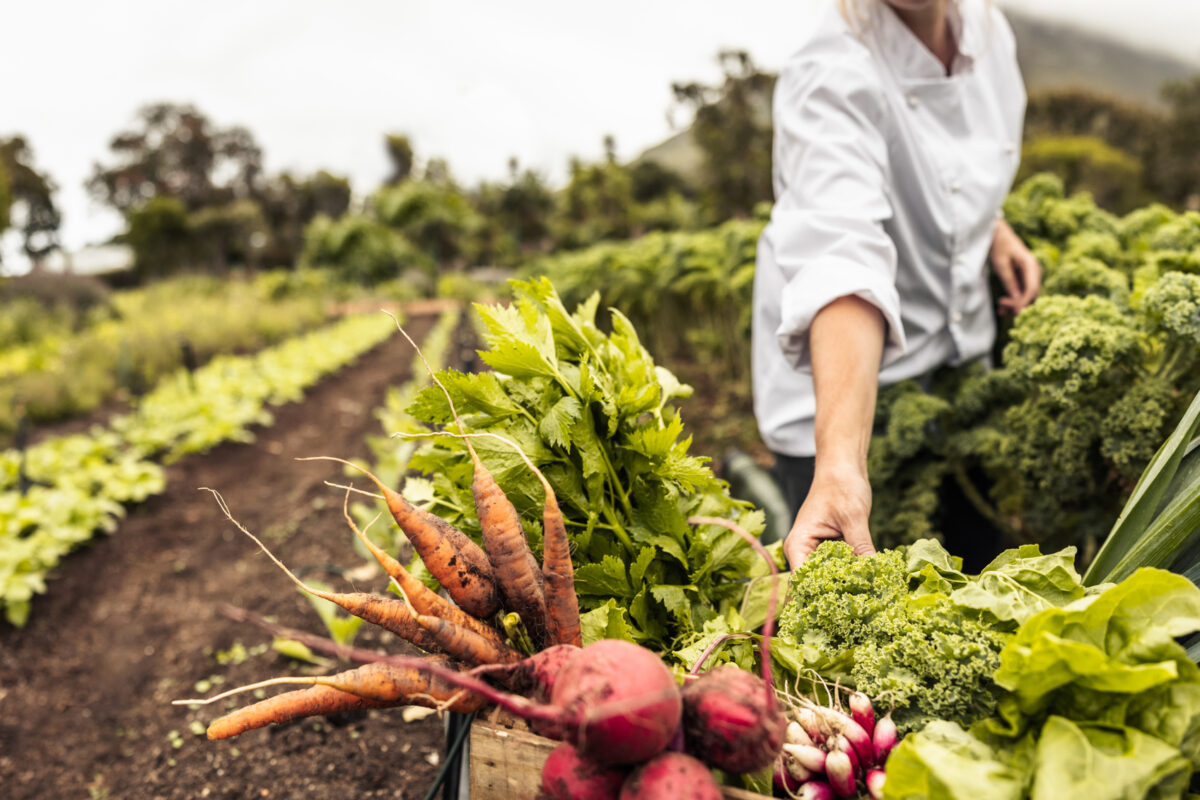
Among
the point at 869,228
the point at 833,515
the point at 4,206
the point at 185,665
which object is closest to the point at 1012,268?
the point at 869,228

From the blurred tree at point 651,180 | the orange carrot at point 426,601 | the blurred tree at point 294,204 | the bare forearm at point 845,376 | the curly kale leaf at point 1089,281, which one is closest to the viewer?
the orange carrot at point 426,601

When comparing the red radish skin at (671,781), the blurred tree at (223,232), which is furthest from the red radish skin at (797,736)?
the blurred tree at (223,232)

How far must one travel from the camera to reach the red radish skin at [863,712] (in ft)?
3.50

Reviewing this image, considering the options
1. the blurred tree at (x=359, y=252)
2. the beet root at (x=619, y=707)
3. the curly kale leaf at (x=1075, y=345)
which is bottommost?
the beet root at (x=619, y=707)

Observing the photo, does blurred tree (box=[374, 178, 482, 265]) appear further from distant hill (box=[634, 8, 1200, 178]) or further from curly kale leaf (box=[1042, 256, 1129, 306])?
distant hill (box=[634, 8, 1200, 178])

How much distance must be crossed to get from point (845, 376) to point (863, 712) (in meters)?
0.76

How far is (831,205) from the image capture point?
176 centimetres

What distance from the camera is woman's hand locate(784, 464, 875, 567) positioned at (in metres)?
1.35

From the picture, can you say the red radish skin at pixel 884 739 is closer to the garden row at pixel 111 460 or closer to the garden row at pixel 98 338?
the garden row at pixel 111 460

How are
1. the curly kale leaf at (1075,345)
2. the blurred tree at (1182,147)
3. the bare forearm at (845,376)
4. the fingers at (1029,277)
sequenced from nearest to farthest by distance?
the bare forearm at (845,376) → the curly kale leaf at (1075,345) → the fingers at (1029,277) → the blurred tree at (1182,147)

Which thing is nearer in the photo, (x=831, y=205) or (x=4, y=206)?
(x=831, y=205)

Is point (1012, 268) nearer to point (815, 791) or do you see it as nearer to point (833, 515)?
point (833, 515)

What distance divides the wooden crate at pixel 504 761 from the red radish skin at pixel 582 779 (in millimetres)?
100

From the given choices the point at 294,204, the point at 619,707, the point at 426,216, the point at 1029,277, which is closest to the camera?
the point at 619,707
